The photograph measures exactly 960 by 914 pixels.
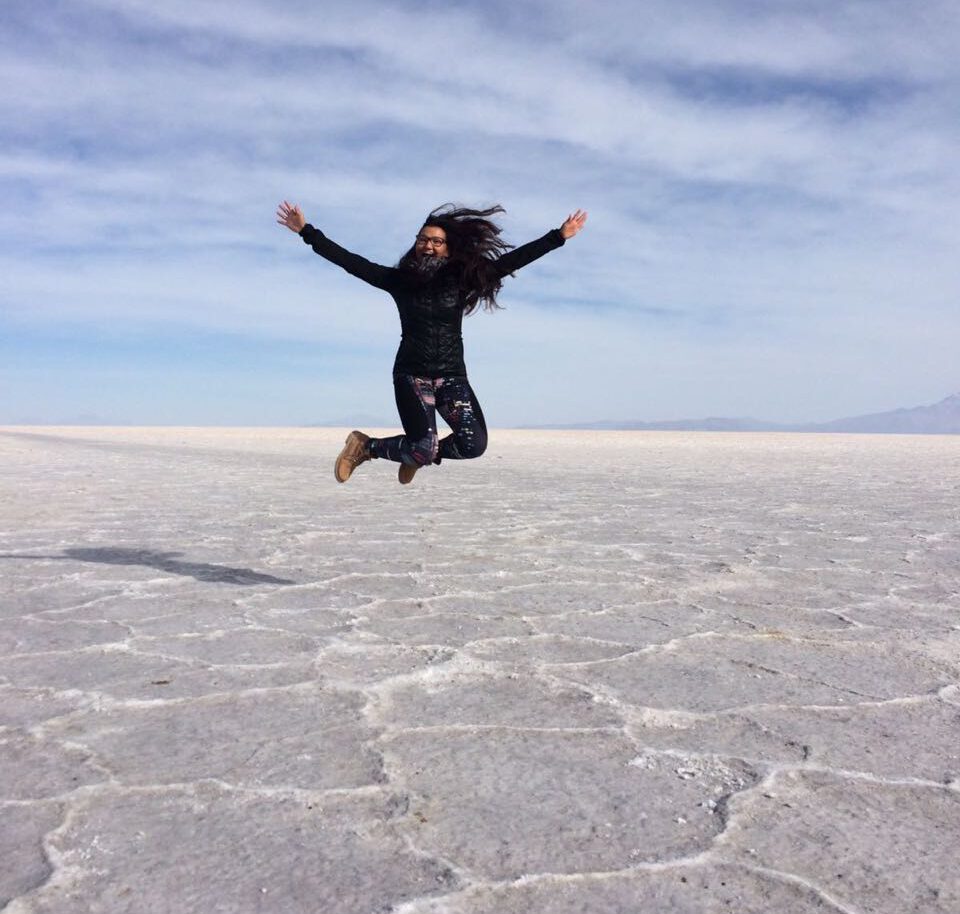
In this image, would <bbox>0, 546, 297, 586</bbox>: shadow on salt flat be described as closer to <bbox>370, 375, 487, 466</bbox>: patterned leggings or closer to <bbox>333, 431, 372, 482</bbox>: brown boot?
<bbox>333, 431, 372, 482</bbox>: brown boot

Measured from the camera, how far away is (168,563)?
453cm

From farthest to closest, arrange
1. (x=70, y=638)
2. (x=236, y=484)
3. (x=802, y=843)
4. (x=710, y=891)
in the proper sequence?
(x=236, y=484)
(x=70, y=638)
(x=802, y=843)
(x=710, y=891)

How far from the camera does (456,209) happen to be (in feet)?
13.0

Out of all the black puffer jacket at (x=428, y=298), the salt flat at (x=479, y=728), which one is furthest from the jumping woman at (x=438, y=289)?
the salt flat at (x=479, y=728)

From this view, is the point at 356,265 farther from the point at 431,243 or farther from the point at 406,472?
the point at 406,472

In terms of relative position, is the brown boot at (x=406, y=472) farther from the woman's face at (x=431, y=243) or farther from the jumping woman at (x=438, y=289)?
the woman's face at (x=431, y=243)

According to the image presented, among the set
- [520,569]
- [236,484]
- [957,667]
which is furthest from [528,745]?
[236,484]

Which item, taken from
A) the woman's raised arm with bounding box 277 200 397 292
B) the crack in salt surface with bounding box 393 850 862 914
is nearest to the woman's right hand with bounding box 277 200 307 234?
the woman's raised arm with bounding box 277 200 397 292

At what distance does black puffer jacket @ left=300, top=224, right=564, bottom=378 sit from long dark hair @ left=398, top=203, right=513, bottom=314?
0.04 metres

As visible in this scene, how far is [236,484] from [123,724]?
7631 millimetres

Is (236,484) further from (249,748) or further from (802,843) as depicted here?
(802,843)

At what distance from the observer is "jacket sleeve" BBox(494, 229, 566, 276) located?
3.88 m

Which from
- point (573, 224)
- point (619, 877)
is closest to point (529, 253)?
point (573, 224)

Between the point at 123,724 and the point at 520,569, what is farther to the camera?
the point at 520,569
